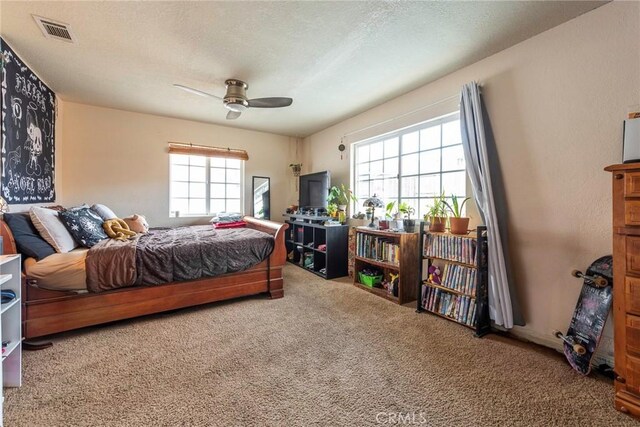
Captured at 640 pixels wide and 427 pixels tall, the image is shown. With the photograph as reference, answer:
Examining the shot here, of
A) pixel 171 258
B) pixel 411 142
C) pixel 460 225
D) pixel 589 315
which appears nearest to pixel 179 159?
pixel 171 258

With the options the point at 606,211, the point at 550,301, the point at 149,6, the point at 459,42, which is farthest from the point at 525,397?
the point at 149,6

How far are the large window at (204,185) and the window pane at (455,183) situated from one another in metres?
3.50

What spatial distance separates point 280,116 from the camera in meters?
4.06

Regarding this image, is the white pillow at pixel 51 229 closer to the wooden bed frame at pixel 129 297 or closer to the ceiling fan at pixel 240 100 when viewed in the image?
the wooden bed frame at pixel 129 297

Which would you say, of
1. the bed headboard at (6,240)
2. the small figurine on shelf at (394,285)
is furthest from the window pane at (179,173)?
the small figurine on shelf at (394,285)

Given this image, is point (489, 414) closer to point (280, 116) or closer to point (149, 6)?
point (149, 6)

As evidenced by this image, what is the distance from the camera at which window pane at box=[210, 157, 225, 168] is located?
4648mm

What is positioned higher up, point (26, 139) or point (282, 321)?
point (26, 139)

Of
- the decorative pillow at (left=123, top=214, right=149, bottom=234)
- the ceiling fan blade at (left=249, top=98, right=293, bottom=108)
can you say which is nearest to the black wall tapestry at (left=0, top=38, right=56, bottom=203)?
the decorative pillow at (left=123, top=214, right=149, bottom=234)

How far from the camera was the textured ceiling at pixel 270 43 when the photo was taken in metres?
1.81

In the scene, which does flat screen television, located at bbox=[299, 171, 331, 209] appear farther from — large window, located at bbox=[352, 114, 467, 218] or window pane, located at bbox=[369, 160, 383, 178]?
window pane, located at bbox=[369, 160, 383, 178]

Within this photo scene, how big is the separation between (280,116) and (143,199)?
250 centimetres

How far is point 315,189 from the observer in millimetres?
4410

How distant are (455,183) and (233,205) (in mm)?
3729
